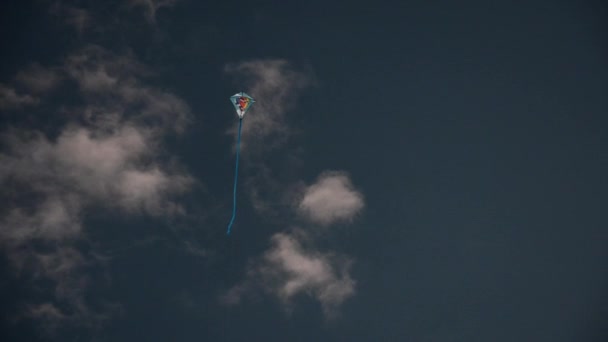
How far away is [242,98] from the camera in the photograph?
38719 mm
